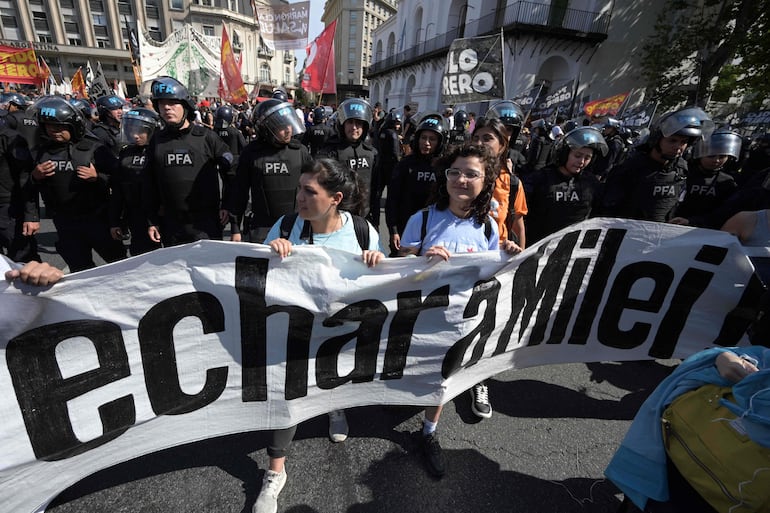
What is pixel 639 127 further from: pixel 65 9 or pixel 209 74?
pixel 65 9

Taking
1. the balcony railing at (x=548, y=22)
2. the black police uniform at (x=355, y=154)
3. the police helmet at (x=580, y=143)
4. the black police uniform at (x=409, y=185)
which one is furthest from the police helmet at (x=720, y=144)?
the balcony railing at (x=548, y=22)

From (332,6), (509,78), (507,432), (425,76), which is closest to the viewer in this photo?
(507,432)

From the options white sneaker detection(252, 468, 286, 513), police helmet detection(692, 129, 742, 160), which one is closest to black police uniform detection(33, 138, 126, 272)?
white sneaker detection(252, 468, 286, 513)

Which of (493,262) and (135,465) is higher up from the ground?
(493,262)

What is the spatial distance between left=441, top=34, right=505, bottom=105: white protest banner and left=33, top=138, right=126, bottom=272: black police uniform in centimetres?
455

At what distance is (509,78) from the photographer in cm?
2366

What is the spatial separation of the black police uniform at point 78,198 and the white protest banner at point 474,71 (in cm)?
455

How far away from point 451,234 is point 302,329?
41.3 inches

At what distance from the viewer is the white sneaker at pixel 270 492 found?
6.52 feet

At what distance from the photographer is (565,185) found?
10.8ft

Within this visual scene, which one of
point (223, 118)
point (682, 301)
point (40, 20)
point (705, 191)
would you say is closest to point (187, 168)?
point (682, 301)

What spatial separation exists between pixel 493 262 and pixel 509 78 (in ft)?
82.8

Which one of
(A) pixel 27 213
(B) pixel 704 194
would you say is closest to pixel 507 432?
(B) pixel 704 194

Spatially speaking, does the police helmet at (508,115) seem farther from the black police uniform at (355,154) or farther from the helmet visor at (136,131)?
the helmet visor at (136,131)
